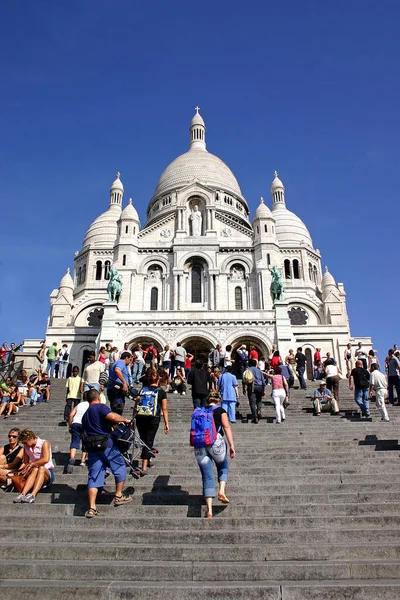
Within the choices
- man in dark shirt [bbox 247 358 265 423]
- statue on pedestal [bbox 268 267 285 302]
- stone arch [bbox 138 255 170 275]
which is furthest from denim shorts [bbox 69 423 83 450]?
stone arch [bbox 138 255 170 275]

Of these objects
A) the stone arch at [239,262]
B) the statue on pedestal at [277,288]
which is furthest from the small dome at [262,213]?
the statue on pedestal at [277,288]

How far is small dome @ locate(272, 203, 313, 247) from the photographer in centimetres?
4697

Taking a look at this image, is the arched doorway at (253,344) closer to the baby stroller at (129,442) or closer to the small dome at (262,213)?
the small dome at (262,213)

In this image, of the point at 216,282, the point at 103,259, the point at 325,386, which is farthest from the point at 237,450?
the point at 103,259

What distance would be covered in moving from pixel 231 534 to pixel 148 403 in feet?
10.2

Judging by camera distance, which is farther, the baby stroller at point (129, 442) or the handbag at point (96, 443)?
the baby stroller at point (129, 442)

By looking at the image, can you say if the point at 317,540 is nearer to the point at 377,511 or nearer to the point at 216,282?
the point at 377,511

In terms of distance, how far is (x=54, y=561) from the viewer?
5980mm

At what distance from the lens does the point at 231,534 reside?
20.9 feet

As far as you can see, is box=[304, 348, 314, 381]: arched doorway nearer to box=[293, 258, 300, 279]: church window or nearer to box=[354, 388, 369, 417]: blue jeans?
box=[293, 258, 300, 279]: church window

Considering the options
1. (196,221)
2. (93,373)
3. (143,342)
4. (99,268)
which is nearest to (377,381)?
(93,373)

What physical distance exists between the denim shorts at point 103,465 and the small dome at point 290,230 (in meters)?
40.9

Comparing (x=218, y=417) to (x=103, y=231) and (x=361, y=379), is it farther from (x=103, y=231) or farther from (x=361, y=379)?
(x=103, y=231)

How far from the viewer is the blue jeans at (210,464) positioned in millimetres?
6934
